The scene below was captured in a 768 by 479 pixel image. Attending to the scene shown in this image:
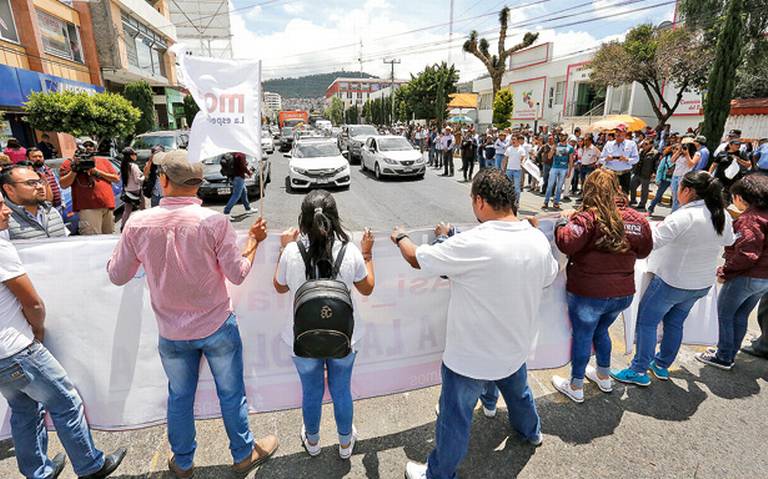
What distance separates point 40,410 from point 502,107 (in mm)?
35133

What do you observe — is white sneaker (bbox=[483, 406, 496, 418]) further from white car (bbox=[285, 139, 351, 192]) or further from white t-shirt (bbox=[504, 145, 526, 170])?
white car (bbox=[285, 139, 351, 192])

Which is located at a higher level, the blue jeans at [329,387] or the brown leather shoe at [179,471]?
the blue jeans at [329,387]

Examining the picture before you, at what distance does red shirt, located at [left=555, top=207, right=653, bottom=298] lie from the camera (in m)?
2.68

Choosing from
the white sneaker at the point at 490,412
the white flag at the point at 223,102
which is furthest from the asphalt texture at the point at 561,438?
the white flag at the point at 223,102

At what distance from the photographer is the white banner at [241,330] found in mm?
2641

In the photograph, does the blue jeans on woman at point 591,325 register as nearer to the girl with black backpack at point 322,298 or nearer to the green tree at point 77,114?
the girl with black backpack at point 322,298

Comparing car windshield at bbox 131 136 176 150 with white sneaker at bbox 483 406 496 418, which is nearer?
white sneaker at bbox 483 406 496 418

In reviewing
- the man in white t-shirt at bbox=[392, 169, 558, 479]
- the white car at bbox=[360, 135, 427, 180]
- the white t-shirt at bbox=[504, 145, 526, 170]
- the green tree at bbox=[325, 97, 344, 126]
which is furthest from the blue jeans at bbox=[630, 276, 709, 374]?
the green tree at bbox=[325, 97, 344, 126]

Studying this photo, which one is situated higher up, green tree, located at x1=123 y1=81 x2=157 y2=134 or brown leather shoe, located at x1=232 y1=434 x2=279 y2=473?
green tree, located at x1=123 y1=81 x2=157 y2=134

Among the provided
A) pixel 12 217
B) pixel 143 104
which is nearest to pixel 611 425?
pixel 12 217

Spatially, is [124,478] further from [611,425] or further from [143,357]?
[611,425]

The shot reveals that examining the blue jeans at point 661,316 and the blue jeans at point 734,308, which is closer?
the blue jeans at point 661,316

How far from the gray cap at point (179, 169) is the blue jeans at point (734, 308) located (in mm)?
4173

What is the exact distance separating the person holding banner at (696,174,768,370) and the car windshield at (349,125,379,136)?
776 inches
